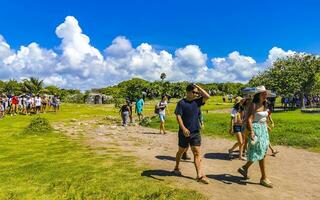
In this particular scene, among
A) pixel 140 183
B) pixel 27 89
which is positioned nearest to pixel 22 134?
pixel 140 183

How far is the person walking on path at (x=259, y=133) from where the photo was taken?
29.2 feet

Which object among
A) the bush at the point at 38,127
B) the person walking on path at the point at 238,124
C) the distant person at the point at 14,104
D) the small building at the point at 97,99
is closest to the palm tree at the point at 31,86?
the small building at the point at 97,99

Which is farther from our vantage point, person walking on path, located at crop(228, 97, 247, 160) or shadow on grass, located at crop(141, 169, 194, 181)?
person walking on path, located at crop(228, 97, 247, 160)

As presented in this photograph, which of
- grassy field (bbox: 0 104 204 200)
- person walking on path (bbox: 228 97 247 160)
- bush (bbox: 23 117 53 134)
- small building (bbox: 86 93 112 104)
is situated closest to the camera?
grassy field (bbox: 0 104 204 200)

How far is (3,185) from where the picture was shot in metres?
9.28

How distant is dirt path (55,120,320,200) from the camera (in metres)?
8.51

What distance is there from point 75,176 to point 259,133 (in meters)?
4.71

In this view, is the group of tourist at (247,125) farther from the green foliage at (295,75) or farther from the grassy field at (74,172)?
the green foliage at (295,75)

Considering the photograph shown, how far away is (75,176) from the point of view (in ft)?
32.3

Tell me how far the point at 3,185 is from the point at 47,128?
1187 centimetres

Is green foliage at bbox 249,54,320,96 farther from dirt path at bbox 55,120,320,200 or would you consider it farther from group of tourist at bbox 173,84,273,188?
group of tourist at bbox 173,84,273,188

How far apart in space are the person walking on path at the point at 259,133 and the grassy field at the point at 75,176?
73.3 inches

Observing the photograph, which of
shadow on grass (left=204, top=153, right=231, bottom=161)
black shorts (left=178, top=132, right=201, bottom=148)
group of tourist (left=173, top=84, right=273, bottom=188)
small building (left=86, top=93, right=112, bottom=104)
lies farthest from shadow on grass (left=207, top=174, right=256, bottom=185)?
small building (left=86, top=93, right=112, bottom=104)

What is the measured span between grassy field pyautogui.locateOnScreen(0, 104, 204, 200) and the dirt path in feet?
1.86
